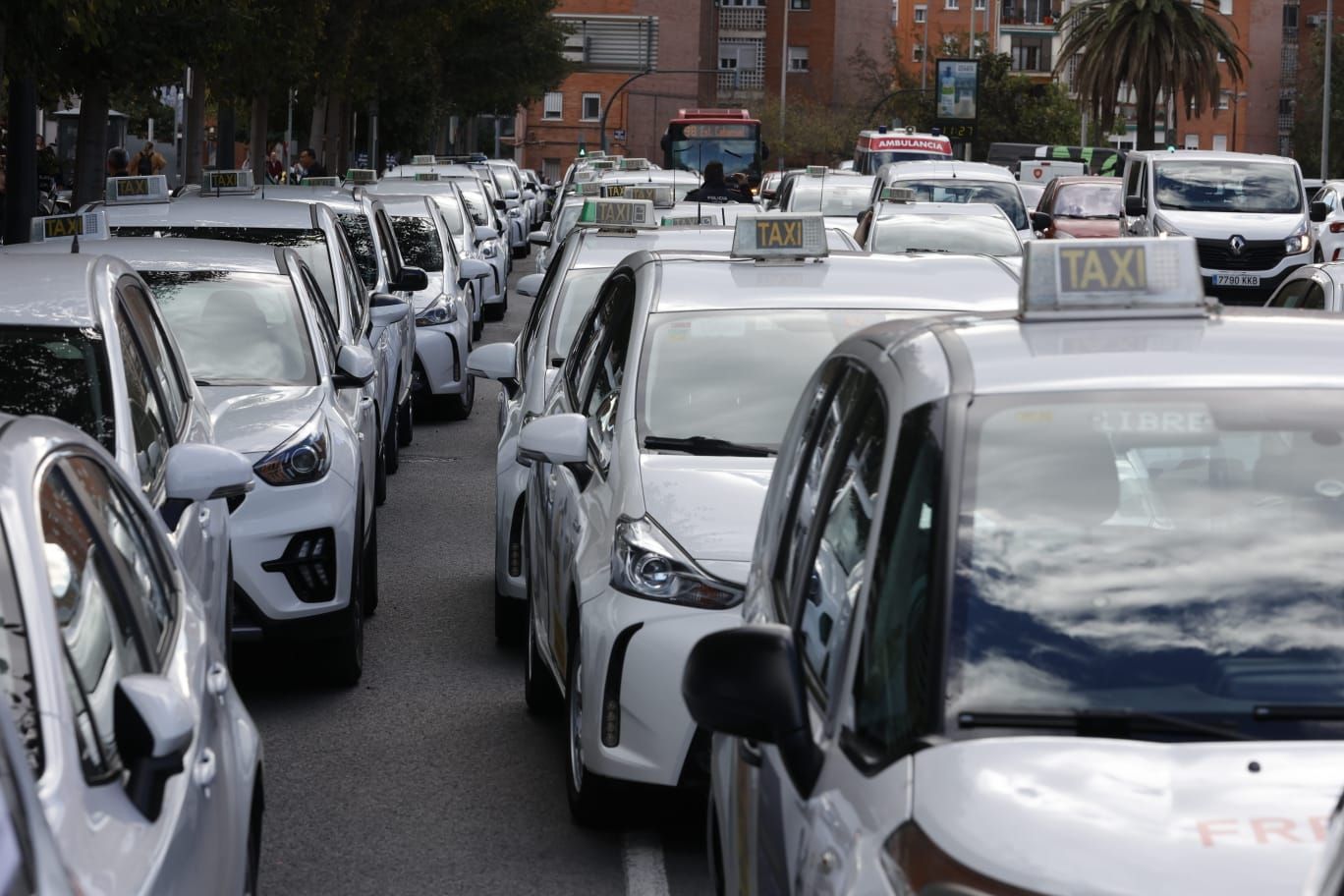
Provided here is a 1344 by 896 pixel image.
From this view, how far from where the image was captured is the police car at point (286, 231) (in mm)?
12195

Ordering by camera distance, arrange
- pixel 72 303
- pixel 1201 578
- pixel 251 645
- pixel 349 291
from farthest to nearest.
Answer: pixel 349 291, pixel 251 645, pixel 72 303, pixel 1201 578

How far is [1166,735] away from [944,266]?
4.96 m

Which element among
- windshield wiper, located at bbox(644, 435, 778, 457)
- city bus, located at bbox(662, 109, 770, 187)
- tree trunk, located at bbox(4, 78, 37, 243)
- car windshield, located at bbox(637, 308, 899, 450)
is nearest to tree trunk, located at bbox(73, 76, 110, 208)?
tree trunk, located at bbox(4, 78, 37, 243)

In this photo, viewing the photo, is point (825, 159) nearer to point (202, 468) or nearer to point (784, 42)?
point (784, 42)

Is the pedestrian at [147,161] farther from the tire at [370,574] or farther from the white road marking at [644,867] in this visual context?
the white road marking at [644,867]

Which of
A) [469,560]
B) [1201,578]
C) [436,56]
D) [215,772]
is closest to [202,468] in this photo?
[215,772]

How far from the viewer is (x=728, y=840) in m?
4.52

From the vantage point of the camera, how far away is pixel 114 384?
6574mm

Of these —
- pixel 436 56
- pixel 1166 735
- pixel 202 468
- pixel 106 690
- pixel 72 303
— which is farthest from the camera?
pixel 436 56

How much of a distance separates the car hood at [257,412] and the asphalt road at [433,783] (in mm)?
801

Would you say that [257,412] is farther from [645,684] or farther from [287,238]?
[287,238]

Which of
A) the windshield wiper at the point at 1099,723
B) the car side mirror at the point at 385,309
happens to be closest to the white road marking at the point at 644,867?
the windshield wiper at the point at 1099,723

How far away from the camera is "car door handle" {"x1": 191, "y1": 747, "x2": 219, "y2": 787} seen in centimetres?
411

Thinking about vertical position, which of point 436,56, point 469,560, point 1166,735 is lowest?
point 469,560
